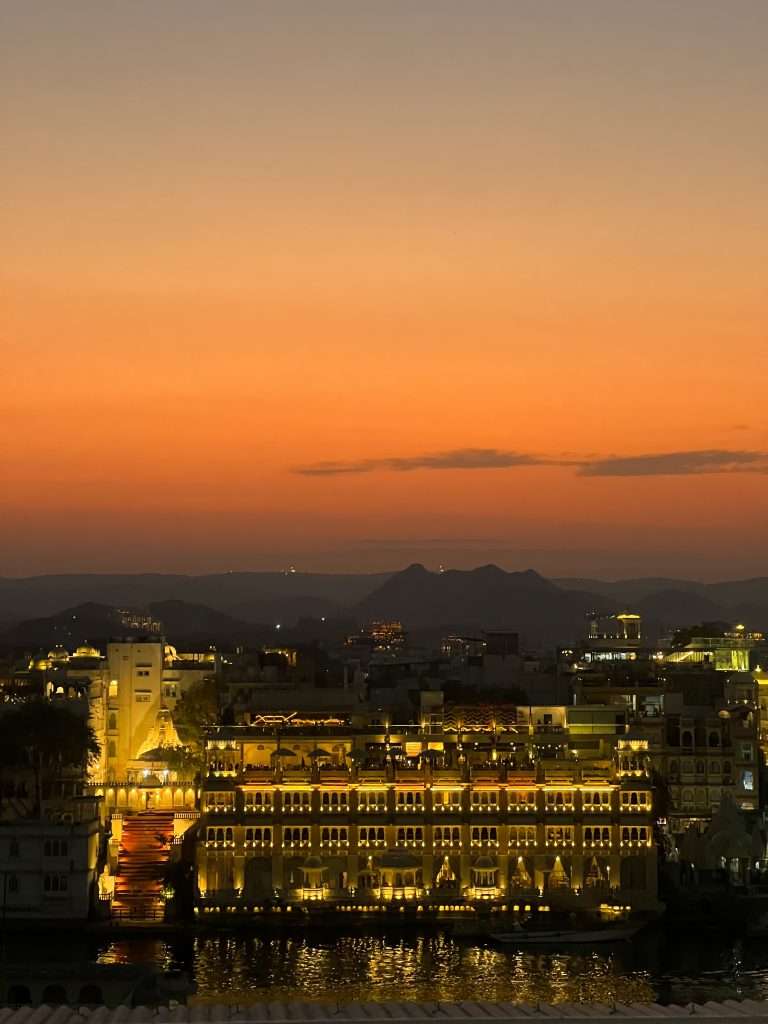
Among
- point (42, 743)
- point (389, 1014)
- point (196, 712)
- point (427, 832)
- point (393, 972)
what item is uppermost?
point (196, 712)

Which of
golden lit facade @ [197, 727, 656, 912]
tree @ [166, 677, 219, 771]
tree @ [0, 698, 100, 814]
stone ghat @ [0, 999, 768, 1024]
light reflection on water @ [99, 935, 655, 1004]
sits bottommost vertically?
light reflection on water @ [99, 935, 655, 1004]

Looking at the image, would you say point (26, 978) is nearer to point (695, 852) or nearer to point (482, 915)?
point (482, 915)

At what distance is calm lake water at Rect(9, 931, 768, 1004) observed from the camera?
6625 centimetres

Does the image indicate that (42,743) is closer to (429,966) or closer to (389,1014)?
(429,966)

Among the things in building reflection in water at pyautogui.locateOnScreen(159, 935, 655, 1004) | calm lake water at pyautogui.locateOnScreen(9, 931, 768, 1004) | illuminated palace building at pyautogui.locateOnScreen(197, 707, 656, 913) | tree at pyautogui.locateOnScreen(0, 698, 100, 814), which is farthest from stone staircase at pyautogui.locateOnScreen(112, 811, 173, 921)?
building reflection in water at pyautogui.locateOnScreen(159, 935, 655, 1004)

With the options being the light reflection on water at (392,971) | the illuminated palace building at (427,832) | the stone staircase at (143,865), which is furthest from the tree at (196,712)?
the light reflection on water at (392,971)

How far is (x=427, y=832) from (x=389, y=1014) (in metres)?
40.7

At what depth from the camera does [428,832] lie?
8194 centimetres

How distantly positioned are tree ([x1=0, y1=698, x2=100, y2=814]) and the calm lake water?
1283cm

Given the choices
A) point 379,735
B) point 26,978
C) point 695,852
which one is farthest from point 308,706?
point 26,978

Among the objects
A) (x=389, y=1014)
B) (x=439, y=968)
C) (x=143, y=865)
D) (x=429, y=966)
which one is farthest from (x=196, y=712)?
(x=389, y=1014)

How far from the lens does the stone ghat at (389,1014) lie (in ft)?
132

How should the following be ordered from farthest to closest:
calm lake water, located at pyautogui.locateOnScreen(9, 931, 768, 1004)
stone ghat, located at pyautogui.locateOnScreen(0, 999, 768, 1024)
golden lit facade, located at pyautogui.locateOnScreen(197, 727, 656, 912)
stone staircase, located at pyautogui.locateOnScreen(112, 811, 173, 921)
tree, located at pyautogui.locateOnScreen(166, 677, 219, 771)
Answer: tree, located at pyautogui.locateOnScreen(166, 677, 219, 771) < golden lit facade, located at pyautogui.locateOnScreen(197, 727, 656, 912) < stone staircase, located at pyautogui.locateOnScreen(112, 811, 173, 921) < calm lake water, located at pyautogui.locateOnScreen(9, 931, 768, 1004) < stone ghat, located at pyautogui.locateOnScreen(0, 999, 768, 1024)

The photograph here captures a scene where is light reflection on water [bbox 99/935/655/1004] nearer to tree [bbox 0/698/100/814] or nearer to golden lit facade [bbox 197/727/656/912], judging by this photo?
golden lit facade [bbox 197/727/656/912]
